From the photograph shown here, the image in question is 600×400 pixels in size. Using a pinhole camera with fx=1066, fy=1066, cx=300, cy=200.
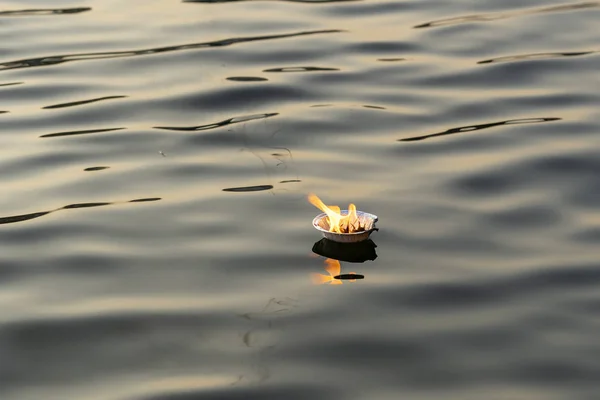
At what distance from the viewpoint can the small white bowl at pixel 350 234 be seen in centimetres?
536

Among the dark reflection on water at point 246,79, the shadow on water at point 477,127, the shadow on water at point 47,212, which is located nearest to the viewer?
the shadow on water at point 47,212

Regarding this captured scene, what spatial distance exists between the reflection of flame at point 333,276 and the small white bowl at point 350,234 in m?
0.17

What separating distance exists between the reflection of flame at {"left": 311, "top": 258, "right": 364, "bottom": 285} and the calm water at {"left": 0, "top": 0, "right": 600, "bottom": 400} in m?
0.05

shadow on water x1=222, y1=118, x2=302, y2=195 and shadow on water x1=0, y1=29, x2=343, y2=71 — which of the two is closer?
shadow on water x1=222, y1=118, x2=302, y2=195

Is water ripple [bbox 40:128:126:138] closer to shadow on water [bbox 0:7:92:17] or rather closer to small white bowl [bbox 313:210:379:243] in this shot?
small white bowl [bbox 313:210:379:243]

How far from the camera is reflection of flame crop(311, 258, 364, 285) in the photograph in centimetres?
507

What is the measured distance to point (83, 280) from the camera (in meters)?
5.14

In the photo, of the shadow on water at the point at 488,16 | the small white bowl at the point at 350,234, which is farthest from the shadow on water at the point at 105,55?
the small white bowl at the point at 350,234

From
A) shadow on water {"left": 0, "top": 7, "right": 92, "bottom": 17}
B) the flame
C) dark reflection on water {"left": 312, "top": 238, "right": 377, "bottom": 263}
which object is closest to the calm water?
dark reflection on water {"left": 312, "top": 238, "right": 377, "bottom": 263}

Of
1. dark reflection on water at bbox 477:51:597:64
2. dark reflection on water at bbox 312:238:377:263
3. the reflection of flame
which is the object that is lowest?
the reflection of flame

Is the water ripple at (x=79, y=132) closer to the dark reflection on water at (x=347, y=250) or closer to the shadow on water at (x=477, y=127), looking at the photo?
the shadow on water at (x=477, y=127)

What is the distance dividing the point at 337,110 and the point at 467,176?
1339 millimetres

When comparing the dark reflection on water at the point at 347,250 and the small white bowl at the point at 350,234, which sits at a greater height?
the small white bowl at the point at 350,234

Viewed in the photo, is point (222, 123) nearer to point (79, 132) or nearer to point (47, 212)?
point (79, 132)
